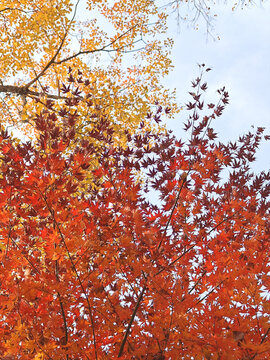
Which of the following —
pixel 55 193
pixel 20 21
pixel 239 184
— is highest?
pixel 20 21

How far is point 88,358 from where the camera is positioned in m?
2.73

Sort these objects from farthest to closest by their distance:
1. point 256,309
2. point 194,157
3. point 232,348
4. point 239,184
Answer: point 239,184 → point 194,157 → point 256,309 → point 232,348

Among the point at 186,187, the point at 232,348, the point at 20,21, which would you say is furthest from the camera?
the point at 20,21

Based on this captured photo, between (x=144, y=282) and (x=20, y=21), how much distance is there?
28.3 ft

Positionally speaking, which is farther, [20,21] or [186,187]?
[20,21]

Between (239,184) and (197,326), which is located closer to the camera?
(197,326)

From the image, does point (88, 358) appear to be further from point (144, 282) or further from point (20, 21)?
point (20, 21)

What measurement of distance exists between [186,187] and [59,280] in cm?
162

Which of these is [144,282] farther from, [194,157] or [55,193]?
[194,157]

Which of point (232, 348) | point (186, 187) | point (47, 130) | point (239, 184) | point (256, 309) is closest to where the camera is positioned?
point (232, 348)

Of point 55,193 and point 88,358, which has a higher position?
point 55,193

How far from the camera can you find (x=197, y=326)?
2777 mm

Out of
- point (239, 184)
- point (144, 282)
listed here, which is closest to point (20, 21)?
point (239, 184)

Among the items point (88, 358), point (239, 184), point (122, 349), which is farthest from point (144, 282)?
point (239, 184)
